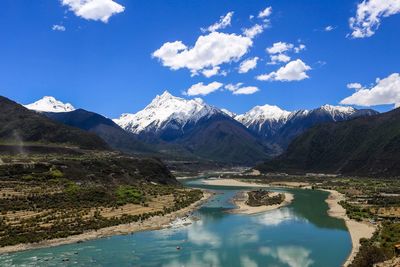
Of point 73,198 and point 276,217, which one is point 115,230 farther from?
point 276,217

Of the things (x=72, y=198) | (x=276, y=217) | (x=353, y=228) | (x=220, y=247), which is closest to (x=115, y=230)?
(x=220, y=247)

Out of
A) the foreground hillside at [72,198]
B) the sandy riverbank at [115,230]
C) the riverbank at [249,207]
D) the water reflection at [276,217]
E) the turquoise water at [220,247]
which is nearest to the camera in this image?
the turquoise water at [220,247]

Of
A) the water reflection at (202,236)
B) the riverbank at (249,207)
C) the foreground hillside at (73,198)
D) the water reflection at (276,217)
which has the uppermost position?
the foreground hillside at (73,198)

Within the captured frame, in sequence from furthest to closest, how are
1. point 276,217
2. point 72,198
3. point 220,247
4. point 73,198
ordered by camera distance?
1. point 73,198
2. point 72,198
3. point 276,217
4. point 220,247

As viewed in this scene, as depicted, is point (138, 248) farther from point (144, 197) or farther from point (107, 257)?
point (144, 197)

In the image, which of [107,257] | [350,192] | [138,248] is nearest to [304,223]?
[138,248]

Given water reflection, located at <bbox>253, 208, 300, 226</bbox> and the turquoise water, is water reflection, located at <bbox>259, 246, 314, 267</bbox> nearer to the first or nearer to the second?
the turquoise water

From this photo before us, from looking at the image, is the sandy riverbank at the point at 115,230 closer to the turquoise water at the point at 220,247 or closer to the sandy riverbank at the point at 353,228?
the turquoise water at the point at 220,247

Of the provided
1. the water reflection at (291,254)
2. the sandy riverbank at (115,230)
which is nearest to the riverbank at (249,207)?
the sandy riverbank at (115,230)

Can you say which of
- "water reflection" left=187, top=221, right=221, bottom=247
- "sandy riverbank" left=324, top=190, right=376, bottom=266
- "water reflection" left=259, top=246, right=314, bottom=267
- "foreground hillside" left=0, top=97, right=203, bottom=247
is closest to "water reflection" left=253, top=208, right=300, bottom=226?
"sandy riverbank" left=324, top=190, right=376, bottom=266
